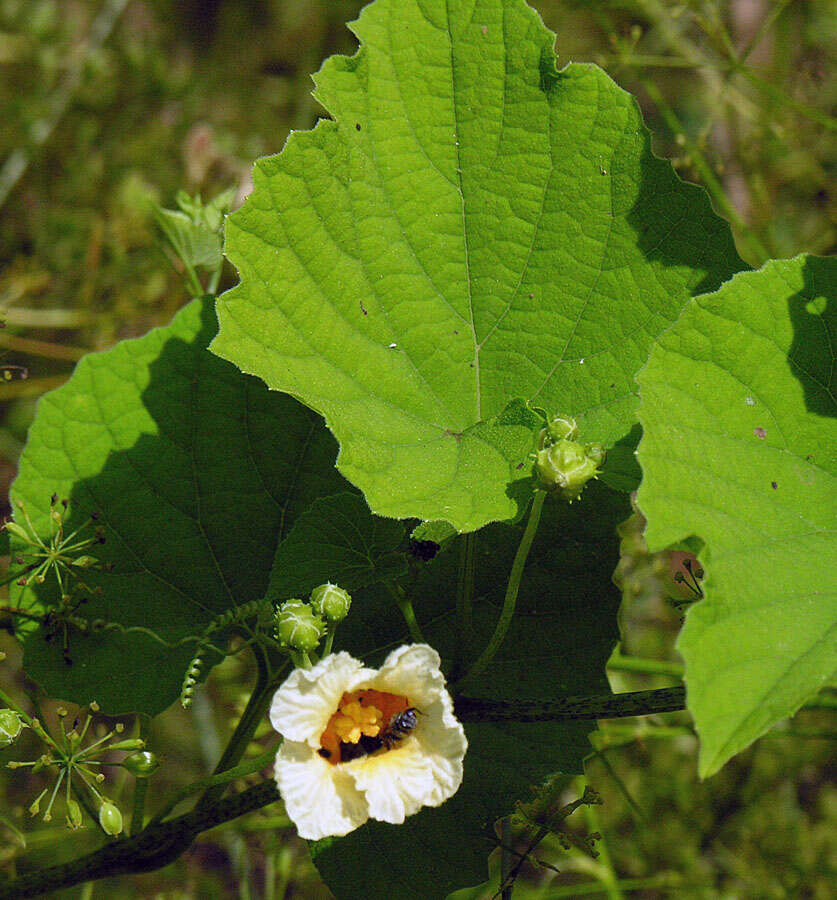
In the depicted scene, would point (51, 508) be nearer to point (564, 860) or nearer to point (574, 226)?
point (574, 226)

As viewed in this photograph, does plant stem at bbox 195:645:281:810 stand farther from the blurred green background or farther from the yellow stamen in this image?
the blurred green background

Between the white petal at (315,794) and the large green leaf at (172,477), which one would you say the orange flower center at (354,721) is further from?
the large green leaf at (172,477)

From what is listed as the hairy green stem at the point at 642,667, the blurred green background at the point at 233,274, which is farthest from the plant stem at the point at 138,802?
the hairy green stem at the point at 642,667

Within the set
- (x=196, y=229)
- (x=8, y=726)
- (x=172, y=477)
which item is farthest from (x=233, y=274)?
(x=8, y=726)

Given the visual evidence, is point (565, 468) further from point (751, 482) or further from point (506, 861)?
point (506, 861)

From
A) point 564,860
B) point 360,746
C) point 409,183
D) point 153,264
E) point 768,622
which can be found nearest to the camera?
point 768,622

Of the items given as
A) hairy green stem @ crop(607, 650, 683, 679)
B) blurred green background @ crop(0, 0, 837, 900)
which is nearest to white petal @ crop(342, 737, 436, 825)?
hairy green stem @ crop(607, 650, 683, 679)

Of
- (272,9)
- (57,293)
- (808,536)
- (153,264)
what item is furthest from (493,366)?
(272,9)
